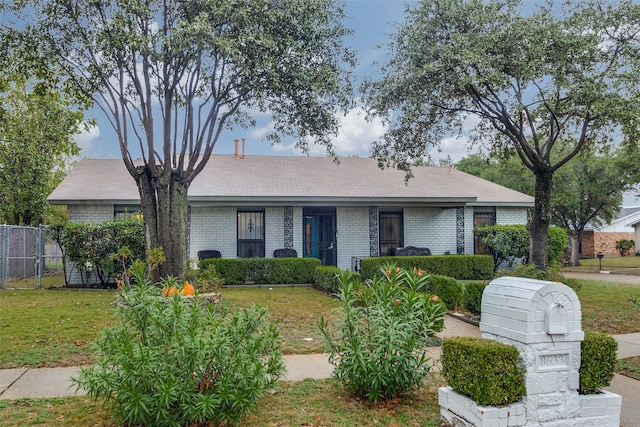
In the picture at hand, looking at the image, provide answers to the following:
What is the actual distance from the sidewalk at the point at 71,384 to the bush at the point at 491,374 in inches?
51.3

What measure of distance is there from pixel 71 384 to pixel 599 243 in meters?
38.6

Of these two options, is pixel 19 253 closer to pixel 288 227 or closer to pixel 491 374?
pixel 288 227

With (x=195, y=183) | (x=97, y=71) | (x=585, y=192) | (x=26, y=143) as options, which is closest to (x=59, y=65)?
(x=97, y=71)

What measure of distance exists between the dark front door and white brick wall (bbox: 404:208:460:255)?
109 inches

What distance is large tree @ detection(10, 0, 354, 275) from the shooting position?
973 cm

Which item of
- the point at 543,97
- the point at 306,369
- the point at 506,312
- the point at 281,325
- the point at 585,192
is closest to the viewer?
the point at 506,312

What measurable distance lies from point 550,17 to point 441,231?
8.18 meters

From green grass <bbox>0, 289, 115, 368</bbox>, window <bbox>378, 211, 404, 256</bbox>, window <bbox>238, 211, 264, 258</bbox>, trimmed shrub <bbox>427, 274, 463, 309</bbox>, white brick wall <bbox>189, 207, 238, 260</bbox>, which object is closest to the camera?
green grass <bbox>0, 289, 115, 368</bbox>

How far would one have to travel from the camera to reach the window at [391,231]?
1714 cm

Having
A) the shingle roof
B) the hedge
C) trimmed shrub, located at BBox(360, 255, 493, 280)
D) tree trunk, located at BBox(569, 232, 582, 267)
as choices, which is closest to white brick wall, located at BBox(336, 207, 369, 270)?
the shingle roof

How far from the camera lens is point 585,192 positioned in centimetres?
2625

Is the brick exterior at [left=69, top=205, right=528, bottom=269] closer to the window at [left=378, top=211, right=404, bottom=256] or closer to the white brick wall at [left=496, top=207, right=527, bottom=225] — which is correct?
the white brick wall at [left=496, top=207, right=527, bottom=225]

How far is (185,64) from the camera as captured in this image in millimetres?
10523

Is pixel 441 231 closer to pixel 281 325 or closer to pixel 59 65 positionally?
pixel 281 325
